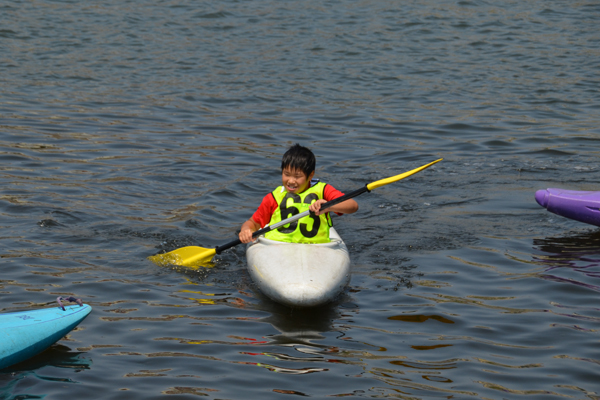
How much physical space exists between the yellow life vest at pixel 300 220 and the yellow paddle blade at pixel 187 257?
0.56 m

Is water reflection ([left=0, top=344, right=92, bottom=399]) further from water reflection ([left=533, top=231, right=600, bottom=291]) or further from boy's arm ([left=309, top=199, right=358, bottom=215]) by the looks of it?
water reflection ([left=533, top=231, right=600, bottom=291])

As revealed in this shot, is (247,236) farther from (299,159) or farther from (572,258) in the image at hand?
(572,258)

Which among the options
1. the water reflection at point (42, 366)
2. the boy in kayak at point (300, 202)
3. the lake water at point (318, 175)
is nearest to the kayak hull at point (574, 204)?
the lake water at point (318, 175)

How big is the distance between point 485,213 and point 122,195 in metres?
3.98

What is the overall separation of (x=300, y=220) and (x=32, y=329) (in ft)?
7.84

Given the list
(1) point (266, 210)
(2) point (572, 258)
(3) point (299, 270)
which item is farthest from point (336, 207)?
(2) point (572, 258)

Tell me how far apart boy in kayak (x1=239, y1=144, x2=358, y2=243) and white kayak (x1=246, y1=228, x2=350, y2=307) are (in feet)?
0.49

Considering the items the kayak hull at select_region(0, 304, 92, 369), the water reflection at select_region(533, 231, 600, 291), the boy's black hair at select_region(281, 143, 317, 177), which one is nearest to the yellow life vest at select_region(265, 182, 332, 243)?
the boy's black hair at select_region(281, 143, 317, 177)

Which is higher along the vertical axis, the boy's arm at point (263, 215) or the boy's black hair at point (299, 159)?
the boy's black hair at point (299, 159)

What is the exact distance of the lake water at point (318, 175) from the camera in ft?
14.8

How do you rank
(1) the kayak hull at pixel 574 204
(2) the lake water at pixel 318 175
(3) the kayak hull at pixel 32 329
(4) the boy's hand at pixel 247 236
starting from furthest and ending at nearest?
(1) the kayak hull at pixel 574 204 < (4) the boy's hand at pixel 247 236 < (2) the lake water at pixel 318 175 < (3) the kayak hull at pixel 32 329

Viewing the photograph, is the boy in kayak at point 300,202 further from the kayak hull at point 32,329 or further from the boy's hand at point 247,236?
the kayak hull at point 32,329

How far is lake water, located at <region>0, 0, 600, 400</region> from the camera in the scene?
450 cm

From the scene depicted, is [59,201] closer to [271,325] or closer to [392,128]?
[271,325]
